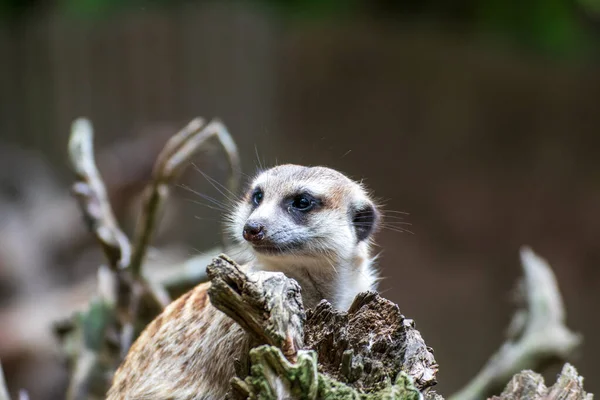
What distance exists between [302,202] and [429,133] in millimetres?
4300

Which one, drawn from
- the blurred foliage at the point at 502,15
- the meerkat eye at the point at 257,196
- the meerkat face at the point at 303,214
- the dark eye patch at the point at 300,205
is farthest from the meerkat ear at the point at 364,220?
the blurred foliage at the point at 502,15

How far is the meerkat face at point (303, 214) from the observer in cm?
209

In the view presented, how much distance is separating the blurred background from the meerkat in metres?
3.56

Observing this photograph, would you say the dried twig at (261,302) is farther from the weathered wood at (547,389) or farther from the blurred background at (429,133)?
the blurred background at (429,133)

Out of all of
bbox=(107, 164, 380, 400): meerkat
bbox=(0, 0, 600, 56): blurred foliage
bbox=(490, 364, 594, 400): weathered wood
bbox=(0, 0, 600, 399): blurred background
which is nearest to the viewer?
bbox=(490, 364, 594, 400): weathered wood

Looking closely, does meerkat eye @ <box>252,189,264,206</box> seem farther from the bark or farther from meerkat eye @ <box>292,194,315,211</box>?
the bark

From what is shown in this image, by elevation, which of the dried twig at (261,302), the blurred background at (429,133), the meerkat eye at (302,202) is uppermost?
the dried twig at (261,302)

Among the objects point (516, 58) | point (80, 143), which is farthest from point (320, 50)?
point (80, 143)

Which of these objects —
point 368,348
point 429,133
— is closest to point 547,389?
point 368,348

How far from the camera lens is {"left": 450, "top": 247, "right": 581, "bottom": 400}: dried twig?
2.73 metres

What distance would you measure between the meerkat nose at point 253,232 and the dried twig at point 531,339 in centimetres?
113

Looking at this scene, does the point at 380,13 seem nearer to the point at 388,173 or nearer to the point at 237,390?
the point at 388,173

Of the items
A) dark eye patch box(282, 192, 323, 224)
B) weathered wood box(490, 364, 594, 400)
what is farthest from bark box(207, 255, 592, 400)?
dark eye patch box(282, 192, 323, 224)

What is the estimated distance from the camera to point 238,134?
20.7 ft
